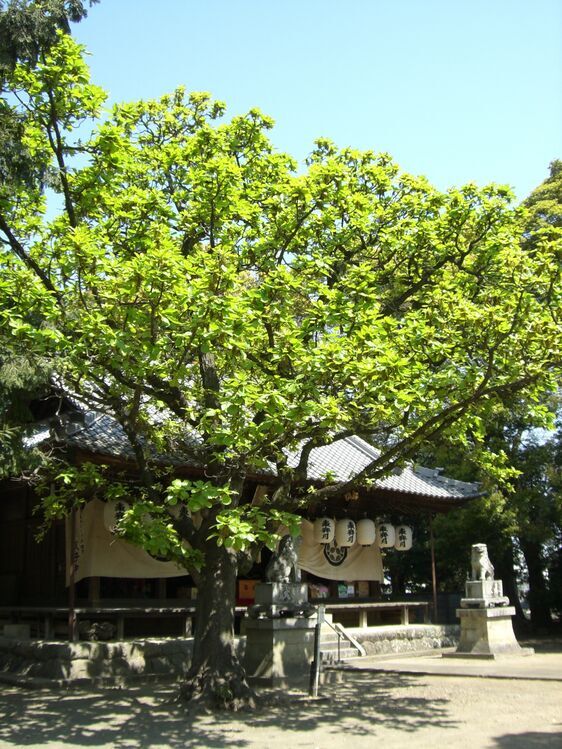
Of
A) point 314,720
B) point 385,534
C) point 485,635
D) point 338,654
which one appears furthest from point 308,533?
point 314,720

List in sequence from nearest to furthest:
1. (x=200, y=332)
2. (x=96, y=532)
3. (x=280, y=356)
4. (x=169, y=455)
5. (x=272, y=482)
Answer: (x=200, y=332), (x=280, y=356), (x=169, y=455), (x=96, y=532), (x=272, y=482)

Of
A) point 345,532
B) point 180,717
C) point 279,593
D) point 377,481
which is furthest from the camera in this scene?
point 345,532

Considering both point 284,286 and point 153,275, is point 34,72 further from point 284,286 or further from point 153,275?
point 284,286

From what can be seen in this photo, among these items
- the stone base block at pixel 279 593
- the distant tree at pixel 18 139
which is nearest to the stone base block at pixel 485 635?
the stone base block at pixel 279 593

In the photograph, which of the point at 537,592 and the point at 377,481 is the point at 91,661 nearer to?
the point at 377,481

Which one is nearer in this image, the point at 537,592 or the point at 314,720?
the point at 314,720

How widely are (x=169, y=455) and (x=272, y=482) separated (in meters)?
4.17

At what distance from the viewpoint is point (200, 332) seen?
28.8ft

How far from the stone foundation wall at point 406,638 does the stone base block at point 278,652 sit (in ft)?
22.5

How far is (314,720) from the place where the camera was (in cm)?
985

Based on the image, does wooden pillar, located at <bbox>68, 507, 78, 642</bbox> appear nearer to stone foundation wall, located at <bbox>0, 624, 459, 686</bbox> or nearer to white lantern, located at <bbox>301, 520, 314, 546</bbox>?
stone foundation wall, located at <bbox>0, 624, 459, 686</bbox>

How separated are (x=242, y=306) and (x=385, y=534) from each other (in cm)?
1450

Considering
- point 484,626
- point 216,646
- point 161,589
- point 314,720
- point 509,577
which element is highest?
point 161,589

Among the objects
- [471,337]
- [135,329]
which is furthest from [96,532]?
[471,337]
